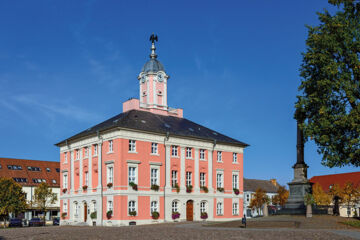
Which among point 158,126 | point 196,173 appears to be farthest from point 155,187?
point 158,126

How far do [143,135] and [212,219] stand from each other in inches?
532

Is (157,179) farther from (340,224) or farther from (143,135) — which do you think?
(340,224)

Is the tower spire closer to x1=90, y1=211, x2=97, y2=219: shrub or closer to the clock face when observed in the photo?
the clock face

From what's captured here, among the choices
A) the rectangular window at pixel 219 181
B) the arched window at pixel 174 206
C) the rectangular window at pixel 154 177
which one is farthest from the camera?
the rectangular window at pixel 219 181

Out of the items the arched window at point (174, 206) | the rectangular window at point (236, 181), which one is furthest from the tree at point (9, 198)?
the rectangular window at point (236, 181)

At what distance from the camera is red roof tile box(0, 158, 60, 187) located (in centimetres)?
7438

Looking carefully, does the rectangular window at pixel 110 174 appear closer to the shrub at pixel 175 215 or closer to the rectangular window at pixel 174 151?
the rectangular window at pixel 174 151

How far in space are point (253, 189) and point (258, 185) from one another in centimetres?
313

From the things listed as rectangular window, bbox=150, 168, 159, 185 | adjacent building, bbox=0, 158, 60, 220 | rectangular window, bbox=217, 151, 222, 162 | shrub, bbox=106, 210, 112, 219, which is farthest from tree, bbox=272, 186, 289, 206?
shrub, bbox=106, 210, 112, 219

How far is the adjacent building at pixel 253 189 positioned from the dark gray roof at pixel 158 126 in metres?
31.3

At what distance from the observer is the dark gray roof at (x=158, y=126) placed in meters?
48.8

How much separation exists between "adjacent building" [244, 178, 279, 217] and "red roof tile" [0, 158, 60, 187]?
114ft

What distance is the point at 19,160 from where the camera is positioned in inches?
3081

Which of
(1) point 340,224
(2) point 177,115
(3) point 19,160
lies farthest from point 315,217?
(3) point 19,160
